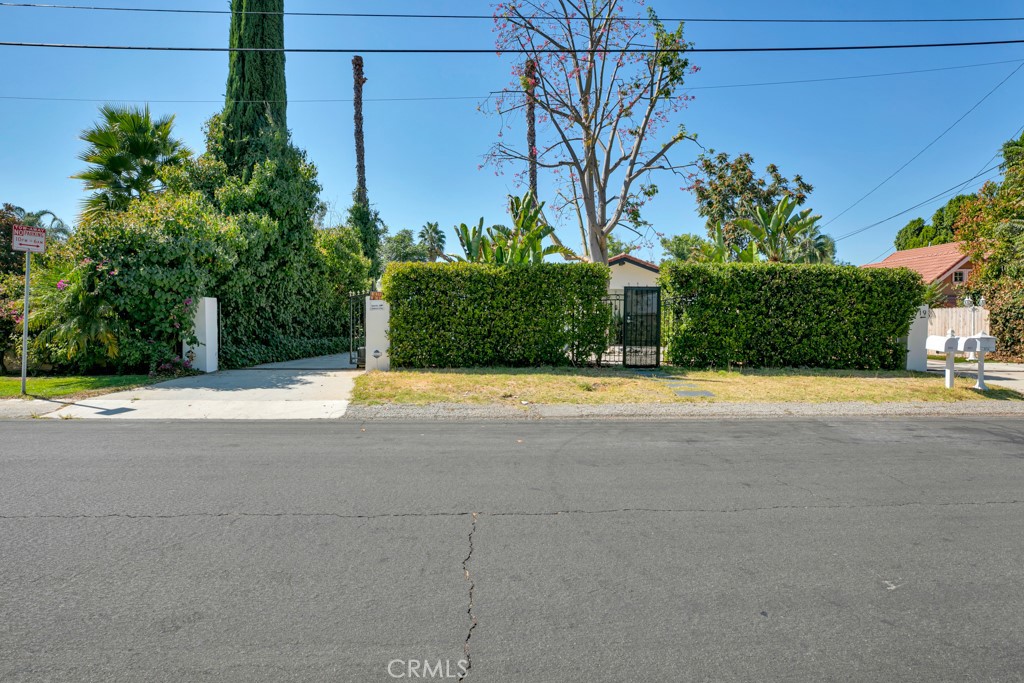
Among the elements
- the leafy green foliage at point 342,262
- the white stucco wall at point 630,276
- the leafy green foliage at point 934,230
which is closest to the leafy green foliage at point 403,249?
the white stucco wall at point 630,276

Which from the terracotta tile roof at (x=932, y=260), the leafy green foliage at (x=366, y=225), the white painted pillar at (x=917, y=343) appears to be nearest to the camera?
the white painted pillar at (x=917, y=343)

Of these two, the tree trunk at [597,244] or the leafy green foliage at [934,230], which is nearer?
the tree trunk at [597,244]

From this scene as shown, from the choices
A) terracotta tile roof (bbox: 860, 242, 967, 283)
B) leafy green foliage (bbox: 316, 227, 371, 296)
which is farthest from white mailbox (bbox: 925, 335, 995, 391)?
terracotta tile roof (bbox: 860, 242, 967, 283)

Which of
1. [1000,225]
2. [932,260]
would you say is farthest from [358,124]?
[932,260]

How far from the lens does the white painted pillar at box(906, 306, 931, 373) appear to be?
15.2 metres

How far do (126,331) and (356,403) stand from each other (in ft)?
19.9

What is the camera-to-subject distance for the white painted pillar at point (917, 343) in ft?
49.8

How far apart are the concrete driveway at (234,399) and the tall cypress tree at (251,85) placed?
7709 millimetres

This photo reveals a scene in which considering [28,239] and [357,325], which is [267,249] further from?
[28,239]

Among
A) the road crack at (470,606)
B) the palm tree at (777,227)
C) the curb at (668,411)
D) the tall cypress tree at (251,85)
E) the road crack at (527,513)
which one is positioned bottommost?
the road crack at (470,606)

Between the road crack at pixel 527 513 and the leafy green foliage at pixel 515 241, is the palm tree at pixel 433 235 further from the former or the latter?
the road crack at pixel 527 513

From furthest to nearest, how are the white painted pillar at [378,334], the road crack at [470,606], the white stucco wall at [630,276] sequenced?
the white stucco wall at [630,276] < the white painted pillar at [378,334] < the road crack at [470,606]

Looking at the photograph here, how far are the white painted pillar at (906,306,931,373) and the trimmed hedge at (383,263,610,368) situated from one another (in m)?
7.75

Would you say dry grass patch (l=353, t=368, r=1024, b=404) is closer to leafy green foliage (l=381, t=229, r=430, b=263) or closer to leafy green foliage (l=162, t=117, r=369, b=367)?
leafy green foliage (l=162, t=117, r=369, b=367)
